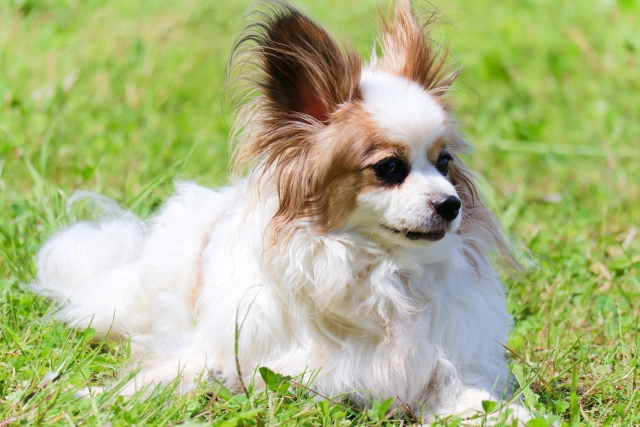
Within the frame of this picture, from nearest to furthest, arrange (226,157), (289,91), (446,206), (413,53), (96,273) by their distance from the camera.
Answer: (446,206)
(289,91)
(413,53)
(96,273)
(226,157)

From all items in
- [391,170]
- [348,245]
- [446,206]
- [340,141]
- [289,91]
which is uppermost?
[289,91]

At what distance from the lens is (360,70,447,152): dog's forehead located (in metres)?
2.65

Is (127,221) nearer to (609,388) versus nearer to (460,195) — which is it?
(460,195)

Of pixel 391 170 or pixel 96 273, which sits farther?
pixel 96 273

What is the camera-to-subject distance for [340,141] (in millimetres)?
2664

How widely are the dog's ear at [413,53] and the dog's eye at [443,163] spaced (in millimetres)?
270

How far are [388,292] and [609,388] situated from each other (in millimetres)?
991

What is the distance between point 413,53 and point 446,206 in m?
0.66

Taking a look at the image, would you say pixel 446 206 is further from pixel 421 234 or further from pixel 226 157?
pixel 226 157

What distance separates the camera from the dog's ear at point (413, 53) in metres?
2.93

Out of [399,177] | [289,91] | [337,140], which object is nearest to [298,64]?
[289,91]

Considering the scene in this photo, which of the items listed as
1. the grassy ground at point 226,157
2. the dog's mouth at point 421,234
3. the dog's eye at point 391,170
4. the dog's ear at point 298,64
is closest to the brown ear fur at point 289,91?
the dog's ear at point 298,64

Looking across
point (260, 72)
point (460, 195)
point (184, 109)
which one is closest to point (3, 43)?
point (184, 109)

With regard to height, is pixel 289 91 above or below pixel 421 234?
above
